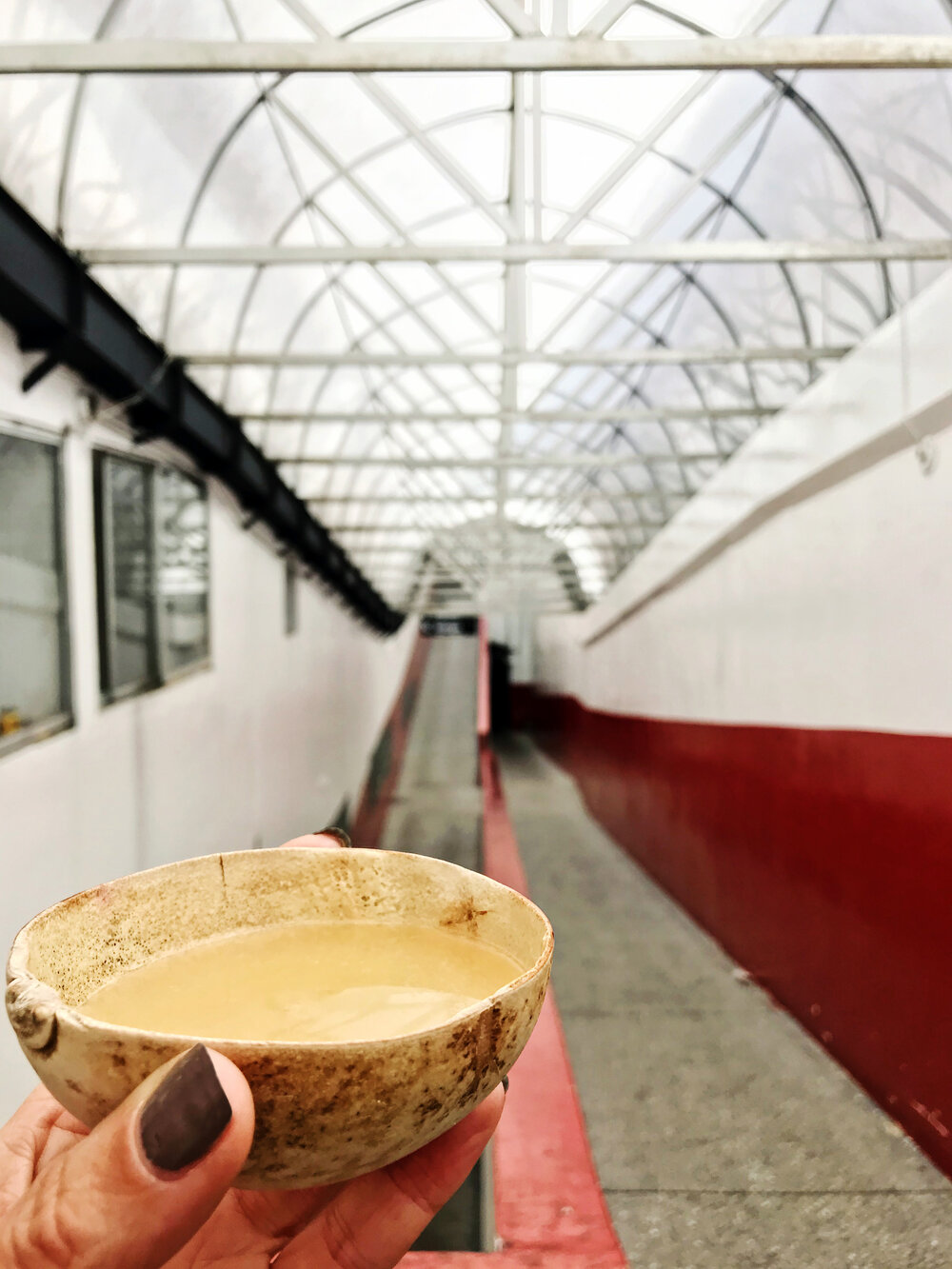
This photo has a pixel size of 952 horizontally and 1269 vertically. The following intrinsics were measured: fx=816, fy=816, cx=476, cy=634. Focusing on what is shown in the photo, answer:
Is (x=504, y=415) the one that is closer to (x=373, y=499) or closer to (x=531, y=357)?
(x=531, y=357)

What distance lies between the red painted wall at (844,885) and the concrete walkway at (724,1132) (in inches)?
9.1

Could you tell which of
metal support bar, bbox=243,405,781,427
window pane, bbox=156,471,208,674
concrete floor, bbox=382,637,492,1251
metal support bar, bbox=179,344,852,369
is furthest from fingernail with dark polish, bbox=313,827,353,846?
metal support bar, bbox=243,405,781,427

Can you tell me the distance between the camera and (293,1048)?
864mm

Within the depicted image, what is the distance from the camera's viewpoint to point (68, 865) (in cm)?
450

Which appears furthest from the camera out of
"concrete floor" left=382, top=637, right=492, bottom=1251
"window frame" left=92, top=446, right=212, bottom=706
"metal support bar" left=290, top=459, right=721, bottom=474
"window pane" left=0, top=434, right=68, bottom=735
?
"metal support bar" left=290, top=459, right=721, bottom=474

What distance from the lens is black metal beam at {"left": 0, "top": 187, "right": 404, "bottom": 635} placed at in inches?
151

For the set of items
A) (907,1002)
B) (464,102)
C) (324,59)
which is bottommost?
(907,1002)

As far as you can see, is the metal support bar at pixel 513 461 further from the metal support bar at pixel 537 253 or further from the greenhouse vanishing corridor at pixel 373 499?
the metal support bar at pixel 537 253

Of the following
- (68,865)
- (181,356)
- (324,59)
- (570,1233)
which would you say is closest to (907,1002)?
(570,1233)

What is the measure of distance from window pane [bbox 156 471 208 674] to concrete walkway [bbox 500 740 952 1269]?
415 centimetres

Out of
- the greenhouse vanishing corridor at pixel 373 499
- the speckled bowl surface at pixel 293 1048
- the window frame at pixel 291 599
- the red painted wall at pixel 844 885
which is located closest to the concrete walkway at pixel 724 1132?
the greenhouse vanishing corridor at pixel 373 499

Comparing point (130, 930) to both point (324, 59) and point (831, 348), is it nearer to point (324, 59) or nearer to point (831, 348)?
point (324, 59)

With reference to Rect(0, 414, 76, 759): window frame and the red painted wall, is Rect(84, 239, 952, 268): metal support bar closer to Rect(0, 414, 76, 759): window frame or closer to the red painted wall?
Rect(0, 414, 76, 759): window frame

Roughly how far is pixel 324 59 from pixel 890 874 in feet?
14.5
